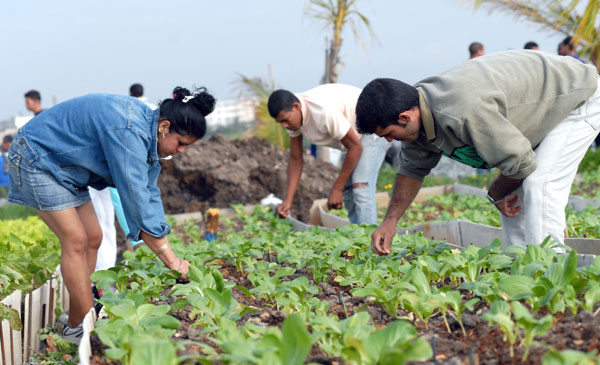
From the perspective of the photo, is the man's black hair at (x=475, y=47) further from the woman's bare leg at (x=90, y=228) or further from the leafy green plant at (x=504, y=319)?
the leafy green plant at (x=504, y=319)

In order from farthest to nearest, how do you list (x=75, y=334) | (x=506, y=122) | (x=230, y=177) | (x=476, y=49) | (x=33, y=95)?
(x=33, y=95) → (x=230, y=177) → (x=476, y=49) → (x=75, y=334) → (x=506, y=122)

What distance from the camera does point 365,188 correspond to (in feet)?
17.7

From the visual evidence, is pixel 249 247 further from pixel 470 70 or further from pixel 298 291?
pixel 470 70

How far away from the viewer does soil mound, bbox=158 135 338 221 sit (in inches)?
347

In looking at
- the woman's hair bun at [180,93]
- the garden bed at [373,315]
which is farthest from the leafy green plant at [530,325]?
the woman's hair bun at [180,93]

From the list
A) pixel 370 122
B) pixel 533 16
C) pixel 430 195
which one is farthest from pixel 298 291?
pixel 533 16

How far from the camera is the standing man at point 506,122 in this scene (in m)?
2.85

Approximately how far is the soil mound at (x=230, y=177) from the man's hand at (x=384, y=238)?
5042 millimetres

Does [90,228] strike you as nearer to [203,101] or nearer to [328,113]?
[203,101]

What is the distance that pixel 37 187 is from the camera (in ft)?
11.0

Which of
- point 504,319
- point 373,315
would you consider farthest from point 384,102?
point 504,319

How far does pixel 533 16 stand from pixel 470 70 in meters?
10.9

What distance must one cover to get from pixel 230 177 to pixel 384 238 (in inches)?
229

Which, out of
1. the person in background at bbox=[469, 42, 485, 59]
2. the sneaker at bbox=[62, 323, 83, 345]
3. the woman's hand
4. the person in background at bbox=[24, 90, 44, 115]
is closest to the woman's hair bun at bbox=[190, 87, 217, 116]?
the woman's hand
